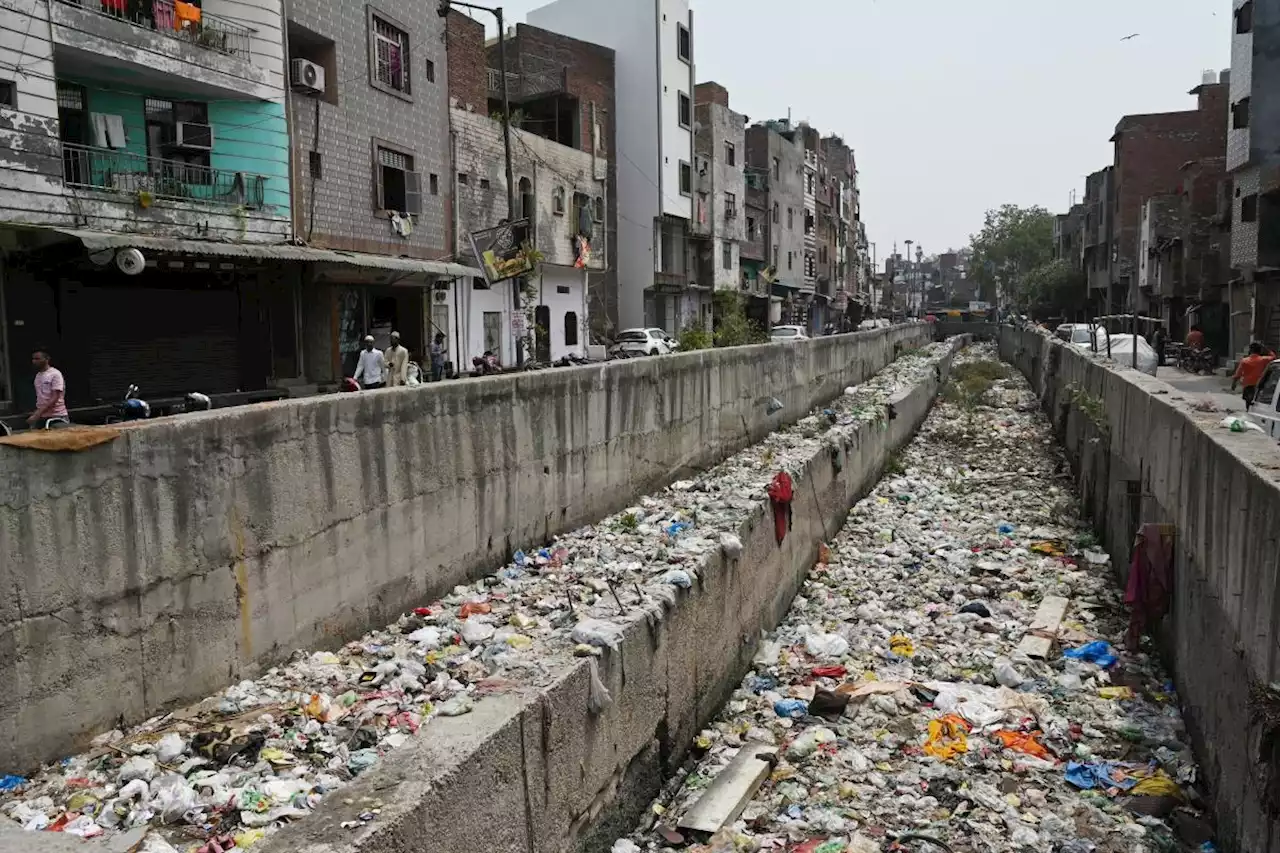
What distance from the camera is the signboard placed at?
23.9m

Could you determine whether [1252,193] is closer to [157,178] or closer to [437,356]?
[437,356]

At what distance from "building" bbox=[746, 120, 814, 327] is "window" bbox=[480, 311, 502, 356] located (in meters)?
25.2

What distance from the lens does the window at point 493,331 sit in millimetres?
26397

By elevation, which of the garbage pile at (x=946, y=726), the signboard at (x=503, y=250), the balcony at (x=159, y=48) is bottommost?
the garbage pile at (x=946, y=726)

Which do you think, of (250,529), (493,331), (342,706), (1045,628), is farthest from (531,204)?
(342,706)

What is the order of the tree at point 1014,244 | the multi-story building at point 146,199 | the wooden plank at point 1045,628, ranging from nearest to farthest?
1. the wooden plank at point 1045,628
2. the multi-story building at point 146,199
3. the tree at point 1014,244

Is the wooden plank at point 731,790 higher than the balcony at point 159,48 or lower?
lower

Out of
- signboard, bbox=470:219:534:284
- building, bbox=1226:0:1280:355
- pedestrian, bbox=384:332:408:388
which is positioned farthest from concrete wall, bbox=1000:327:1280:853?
building, bbox=1226:0:1280:355

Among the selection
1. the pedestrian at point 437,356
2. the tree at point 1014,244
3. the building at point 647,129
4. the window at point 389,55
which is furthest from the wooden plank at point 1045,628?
the tree at point 1014,244

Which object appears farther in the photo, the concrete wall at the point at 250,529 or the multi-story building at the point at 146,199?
the multi-story building at the point at 146,199

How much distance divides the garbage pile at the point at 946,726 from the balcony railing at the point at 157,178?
1281cm

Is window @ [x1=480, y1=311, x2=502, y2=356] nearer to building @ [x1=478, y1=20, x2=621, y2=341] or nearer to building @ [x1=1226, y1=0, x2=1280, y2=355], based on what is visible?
building @ [x1=478, y1=20, x2=621, y2=341]

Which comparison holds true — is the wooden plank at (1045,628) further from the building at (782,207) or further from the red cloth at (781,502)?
the building at (782,207)

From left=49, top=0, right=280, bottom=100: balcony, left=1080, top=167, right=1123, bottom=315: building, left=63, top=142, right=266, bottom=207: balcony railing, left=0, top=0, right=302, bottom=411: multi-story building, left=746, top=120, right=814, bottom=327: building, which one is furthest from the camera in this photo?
left=1080, top=167, right=1123, bottom=315: building
